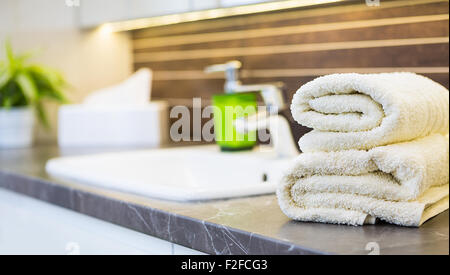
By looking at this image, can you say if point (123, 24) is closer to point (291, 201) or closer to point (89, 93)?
point (89, 93)

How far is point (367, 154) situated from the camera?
2.69 ft

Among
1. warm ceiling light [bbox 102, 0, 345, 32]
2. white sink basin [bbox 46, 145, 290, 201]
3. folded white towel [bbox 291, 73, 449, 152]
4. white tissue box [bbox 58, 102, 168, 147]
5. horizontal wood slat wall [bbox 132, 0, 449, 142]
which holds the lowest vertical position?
white sink basin [bbox 46, 145, 290, 201]

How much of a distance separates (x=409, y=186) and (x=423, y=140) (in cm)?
11

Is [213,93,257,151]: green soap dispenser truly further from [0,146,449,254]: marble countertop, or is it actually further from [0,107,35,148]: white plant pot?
[0,107,35,148]: white plant pot

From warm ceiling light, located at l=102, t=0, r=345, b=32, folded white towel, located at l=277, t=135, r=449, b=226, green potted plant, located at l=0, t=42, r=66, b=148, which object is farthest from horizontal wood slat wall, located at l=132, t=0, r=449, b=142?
green potted plant, located at l=0, t=42, r=66, b=148

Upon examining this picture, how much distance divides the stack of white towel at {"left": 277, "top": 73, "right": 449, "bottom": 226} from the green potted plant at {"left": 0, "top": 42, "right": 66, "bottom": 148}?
1.45 metres

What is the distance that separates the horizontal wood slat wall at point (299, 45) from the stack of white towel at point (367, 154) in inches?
3.4

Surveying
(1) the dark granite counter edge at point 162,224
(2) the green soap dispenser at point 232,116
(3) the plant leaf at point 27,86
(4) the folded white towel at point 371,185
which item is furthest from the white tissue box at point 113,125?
(4) the folded white towel at point 371,185

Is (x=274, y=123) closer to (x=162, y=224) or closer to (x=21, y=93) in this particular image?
(x=162, y=224)

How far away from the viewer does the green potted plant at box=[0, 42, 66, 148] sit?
2146 millimetres

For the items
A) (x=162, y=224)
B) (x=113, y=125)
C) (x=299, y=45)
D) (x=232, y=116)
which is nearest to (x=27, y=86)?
(x=113, y=125)

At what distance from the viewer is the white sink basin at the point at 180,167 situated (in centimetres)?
147

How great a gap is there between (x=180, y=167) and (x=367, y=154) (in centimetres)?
98
